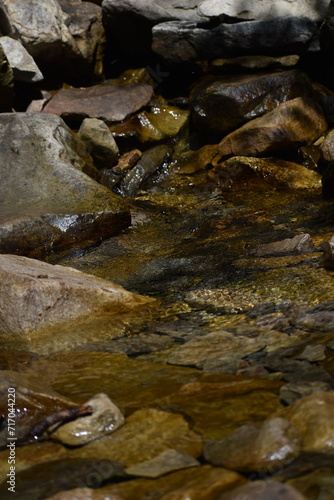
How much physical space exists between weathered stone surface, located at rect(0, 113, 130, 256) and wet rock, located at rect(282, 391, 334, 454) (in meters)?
3.90

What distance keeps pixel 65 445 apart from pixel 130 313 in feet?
5.26

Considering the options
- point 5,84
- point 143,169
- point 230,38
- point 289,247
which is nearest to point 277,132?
point 143,169

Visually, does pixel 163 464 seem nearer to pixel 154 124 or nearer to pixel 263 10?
pixel 154 124

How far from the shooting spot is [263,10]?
9.81 m

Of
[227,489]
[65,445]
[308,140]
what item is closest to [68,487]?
[65,445]

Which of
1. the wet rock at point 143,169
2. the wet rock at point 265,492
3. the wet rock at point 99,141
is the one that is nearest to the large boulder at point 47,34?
the wet rock at point 99,141

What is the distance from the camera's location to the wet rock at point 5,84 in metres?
8.25

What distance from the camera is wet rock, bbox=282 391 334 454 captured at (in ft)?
6.34

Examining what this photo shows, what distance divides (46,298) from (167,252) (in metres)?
2.00

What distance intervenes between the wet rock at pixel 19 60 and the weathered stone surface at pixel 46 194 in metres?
2.82

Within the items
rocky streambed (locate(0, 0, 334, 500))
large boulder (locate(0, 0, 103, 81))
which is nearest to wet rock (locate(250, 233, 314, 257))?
rocky streambed (locate(0, 0, 334, 500))

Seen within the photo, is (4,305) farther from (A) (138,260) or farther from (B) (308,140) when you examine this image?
(B) (308,140)

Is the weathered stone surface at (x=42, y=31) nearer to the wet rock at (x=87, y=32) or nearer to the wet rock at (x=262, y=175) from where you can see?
the wet rock at (x=87, y=32)

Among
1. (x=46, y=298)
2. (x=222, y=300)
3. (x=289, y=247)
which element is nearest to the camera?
(x=46, y=298)
